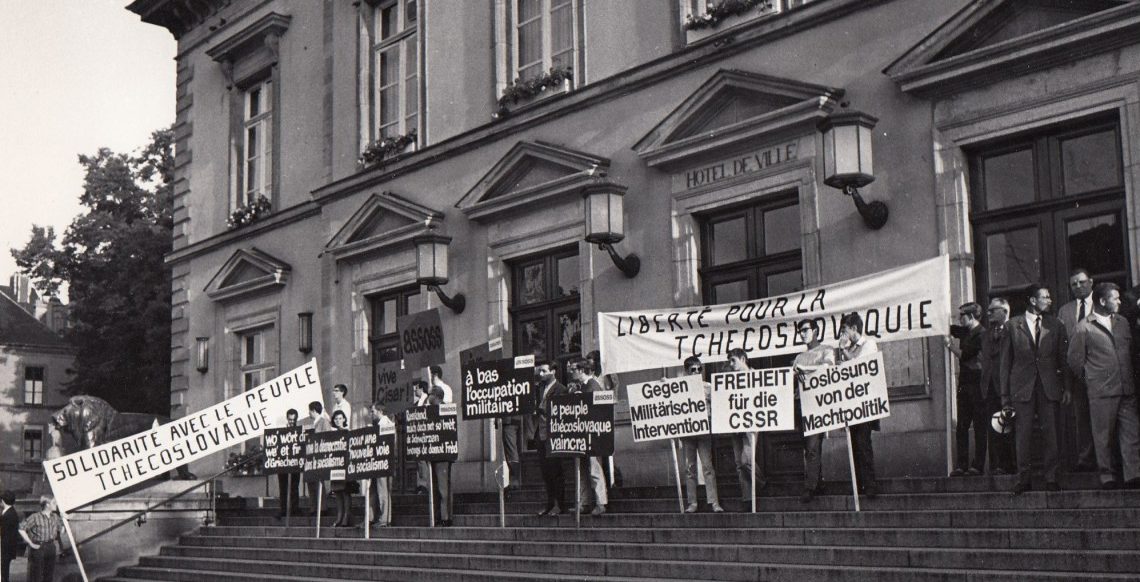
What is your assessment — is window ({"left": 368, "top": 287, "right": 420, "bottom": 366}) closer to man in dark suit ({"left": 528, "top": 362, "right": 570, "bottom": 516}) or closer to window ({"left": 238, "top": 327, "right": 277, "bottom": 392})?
window ({"left": 238, "top": 327, "right": 277, "bottom": 392})

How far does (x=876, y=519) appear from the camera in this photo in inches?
438

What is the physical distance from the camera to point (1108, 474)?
1047cm

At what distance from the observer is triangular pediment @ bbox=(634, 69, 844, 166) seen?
1475 cm

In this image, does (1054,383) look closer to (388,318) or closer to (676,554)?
(676,554)

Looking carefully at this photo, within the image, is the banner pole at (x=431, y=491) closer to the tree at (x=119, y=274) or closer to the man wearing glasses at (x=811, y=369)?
the man wearing glasses at (x=811, y=369)

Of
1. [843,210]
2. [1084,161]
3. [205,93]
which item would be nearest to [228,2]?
[205,93]

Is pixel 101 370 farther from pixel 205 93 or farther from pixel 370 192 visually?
pixel 370 192

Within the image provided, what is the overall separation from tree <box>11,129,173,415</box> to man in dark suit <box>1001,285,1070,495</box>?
34185 mm

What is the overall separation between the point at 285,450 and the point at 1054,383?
1031 cm

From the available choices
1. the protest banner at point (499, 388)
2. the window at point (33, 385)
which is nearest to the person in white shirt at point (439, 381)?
the protest banner at point (499, 388)

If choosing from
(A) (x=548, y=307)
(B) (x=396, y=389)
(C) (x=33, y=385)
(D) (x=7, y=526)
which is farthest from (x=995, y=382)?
(C) (x=33, y=385)

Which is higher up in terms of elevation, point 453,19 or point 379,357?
point 453,19

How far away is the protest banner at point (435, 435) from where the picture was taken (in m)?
15.1

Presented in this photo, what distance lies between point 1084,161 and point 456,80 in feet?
33.9
